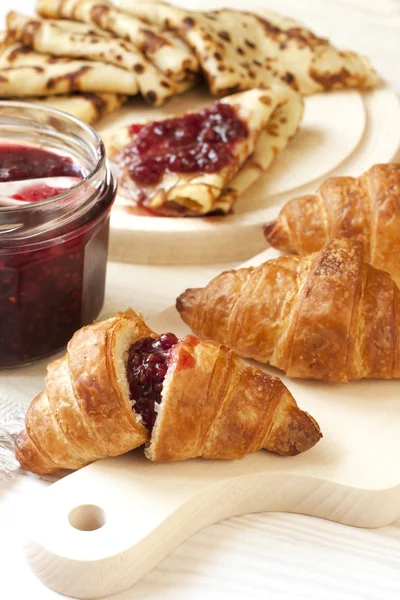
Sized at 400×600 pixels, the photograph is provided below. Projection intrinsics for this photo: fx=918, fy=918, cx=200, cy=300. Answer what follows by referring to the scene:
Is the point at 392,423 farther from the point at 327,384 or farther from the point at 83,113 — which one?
the point at 83,113

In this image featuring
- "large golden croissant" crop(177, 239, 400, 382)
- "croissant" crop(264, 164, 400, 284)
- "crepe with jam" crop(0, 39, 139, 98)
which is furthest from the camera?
"crepe with jam" crop(0, 39, 139, 98)

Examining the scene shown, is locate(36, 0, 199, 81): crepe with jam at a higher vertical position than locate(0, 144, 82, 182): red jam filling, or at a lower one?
lower

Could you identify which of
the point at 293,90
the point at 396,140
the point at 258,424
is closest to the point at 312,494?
the point at 258,424

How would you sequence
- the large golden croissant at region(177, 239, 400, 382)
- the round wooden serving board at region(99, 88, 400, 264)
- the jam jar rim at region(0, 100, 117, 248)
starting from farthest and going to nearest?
1. the round wooden serving board at region(99, 88, 400, 264)
2. the large golden croissant at region(177, 239, 400, 382)
3. the jam jar rim at region(0, 100, 117, 248)

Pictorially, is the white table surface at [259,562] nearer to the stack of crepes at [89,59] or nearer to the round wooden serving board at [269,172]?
the round wooden serving board at [269,172]

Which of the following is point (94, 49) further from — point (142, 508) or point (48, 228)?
point (142, 508)

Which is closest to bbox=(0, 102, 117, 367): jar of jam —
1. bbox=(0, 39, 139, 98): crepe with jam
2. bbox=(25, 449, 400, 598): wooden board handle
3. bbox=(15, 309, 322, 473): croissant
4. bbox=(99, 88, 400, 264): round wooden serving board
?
bbox=(15, 309, 322, 473): croissant

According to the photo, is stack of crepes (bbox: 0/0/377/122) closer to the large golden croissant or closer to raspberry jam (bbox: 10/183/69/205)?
raspberry jam (bbox: 10/183/69/205)
